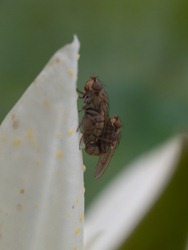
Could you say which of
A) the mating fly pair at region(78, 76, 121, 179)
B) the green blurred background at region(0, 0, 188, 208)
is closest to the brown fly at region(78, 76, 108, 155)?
the mating fly pair at region(78, 76, 121, 179)

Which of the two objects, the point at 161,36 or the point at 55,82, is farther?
the point at 161,36

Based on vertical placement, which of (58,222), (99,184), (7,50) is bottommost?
(58,222)

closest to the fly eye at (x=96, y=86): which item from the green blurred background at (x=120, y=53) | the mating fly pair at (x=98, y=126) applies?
the mating fly pair at (x=98, y=126)

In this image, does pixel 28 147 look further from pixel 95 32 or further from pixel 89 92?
pixel 95 32

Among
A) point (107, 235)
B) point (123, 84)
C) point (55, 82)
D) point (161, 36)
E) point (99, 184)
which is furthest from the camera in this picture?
point (161, 36)

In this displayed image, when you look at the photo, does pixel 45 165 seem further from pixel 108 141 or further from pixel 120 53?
pixel 120 53

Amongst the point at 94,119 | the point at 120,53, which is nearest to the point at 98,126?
the point at 94,119

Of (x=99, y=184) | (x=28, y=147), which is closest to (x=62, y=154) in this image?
(x=28, y=147)
